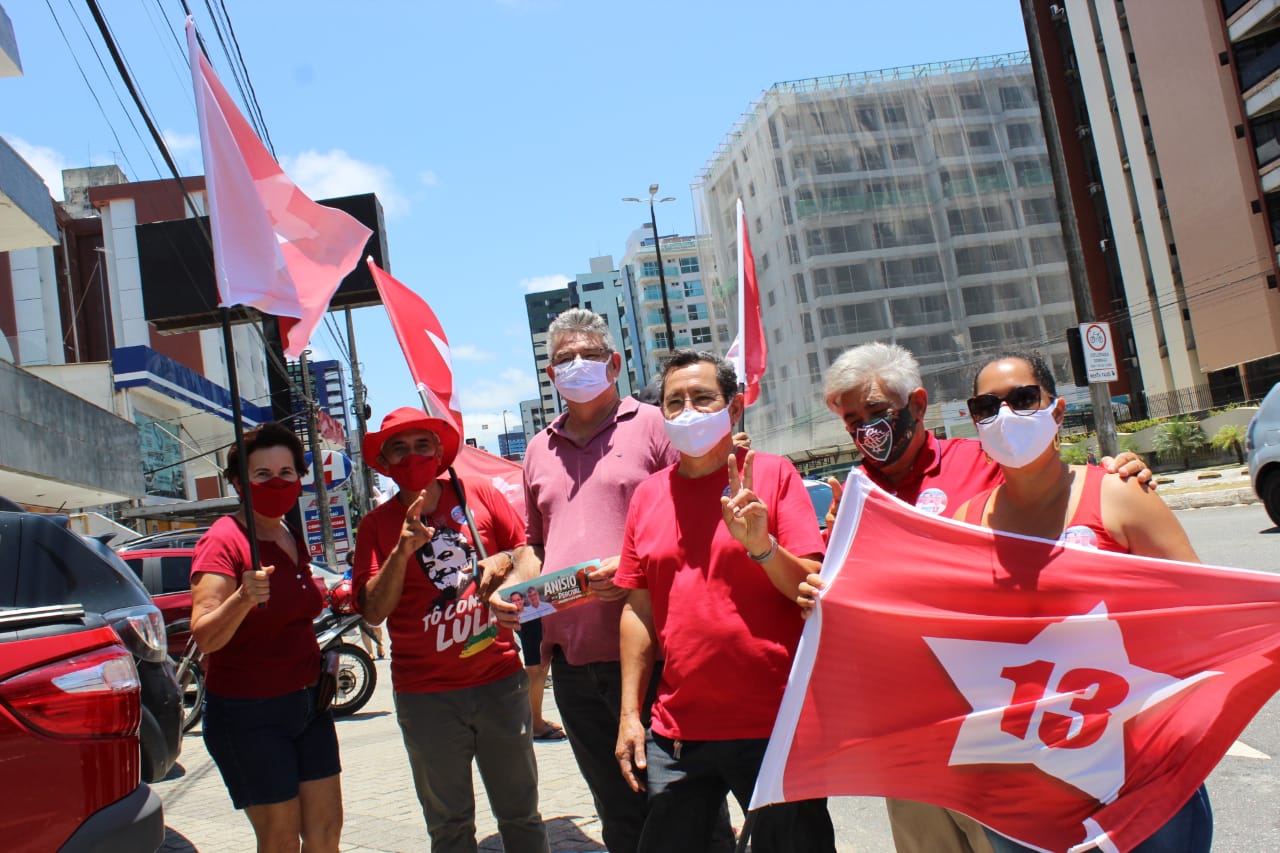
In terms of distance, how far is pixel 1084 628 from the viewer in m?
2.70

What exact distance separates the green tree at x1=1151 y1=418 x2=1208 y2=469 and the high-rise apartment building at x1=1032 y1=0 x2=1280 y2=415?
1003 cm

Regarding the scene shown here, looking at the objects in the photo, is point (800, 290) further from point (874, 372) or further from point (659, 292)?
point (659, 292)

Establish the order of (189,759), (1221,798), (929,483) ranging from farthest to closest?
(189,759) < (1221,798) < (929,483)

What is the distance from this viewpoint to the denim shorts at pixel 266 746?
3.76 metres

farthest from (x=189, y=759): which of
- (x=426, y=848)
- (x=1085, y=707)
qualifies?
(x=1085, y=707)

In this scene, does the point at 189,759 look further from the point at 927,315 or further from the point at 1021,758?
the point at 927,315

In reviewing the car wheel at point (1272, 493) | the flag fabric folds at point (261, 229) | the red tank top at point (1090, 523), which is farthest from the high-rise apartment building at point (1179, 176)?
the red tank top at point (1090, 523)

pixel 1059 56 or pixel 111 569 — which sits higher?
pixel 1059 56

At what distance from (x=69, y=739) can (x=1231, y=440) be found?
1219 inches

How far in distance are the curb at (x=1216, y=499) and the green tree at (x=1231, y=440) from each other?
1031 centimetres

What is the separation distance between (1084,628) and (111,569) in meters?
4.09

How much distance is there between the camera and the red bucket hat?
410 centimetres

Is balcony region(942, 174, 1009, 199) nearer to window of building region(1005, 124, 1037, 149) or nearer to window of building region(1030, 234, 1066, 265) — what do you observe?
window of building region(1005, 124, 1037, 149)

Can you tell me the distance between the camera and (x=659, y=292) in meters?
108
